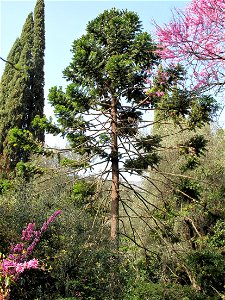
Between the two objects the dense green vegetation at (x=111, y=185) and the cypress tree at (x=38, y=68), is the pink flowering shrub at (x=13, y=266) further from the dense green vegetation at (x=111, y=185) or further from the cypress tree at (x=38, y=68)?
the cypress tree at (x=38, y=68)

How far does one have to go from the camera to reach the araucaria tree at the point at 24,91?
825 inches

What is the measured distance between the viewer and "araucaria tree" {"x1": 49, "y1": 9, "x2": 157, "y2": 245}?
895 cm

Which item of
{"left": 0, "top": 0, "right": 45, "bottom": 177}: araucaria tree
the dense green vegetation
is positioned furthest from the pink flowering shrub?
{"left": 0, "top": 0, "right": 45, "bottom": 177}: araucaria tree

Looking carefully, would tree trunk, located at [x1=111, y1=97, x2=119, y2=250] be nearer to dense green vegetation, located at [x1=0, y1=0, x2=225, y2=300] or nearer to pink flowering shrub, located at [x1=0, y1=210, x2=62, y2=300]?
dense green vegetation, located at [x1=0, y1=0, x2=225, y2=300]

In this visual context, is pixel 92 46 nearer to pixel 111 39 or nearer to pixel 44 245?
pixel 111 39

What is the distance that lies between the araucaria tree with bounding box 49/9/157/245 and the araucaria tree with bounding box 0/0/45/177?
38.3 feet

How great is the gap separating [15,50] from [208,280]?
20511 mm

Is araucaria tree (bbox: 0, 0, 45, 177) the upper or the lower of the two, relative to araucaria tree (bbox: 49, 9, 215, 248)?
upper

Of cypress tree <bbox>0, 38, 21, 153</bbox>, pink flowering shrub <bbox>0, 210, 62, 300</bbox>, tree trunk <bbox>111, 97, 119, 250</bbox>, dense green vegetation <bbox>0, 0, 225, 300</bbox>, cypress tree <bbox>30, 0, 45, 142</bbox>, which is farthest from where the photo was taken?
cypress tree <bbox>30, 0, 45, 142</bbox>

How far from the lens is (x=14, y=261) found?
5367 mm

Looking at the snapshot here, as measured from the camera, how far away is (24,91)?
2227 cm

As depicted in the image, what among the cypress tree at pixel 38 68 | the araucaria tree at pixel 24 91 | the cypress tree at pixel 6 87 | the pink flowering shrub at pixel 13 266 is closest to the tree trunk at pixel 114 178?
the pink flowering shrub at pixel 13 266

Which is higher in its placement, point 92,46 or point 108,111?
point 92,46

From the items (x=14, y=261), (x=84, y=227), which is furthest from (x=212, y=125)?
(x=14, y=261)
